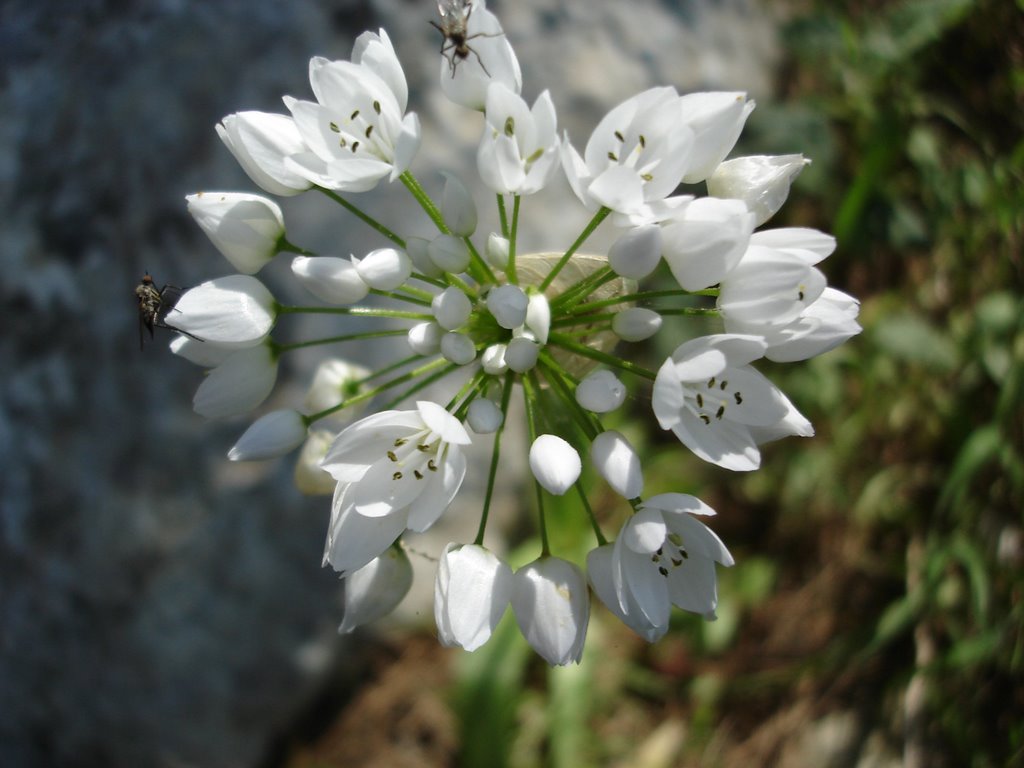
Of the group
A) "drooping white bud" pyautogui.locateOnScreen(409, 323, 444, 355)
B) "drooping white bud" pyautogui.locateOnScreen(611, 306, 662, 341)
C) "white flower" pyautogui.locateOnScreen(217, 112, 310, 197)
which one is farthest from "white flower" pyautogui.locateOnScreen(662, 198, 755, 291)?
"white flower" pyautogui.locateOnScreen(217, 112, 310, 197)

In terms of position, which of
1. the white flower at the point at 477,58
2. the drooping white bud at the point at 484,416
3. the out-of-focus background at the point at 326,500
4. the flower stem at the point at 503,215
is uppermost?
the white flower at the point at 477,58

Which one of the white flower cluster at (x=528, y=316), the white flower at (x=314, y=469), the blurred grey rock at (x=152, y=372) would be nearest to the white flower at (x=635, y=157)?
the white flower cluster at (x=528, y=316)

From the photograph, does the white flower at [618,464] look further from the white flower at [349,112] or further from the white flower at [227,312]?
the white flower at [227,312]

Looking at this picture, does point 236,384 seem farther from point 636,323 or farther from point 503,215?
point 636,323

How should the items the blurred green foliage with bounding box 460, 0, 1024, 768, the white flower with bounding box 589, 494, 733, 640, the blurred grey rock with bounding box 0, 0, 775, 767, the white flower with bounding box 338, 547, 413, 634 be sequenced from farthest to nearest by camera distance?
the blurred grey rock with bounding box 0, 0, 775, 767 → the blurred green foliage with bounding box 460, 0, 1024, 768 → the white flower with bounding box 338, 547, 413, 634 → the white flower with bounding box 589, 494, 733, 640

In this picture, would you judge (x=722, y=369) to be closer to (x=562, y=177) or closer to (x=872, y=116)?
(x=562, y=177)

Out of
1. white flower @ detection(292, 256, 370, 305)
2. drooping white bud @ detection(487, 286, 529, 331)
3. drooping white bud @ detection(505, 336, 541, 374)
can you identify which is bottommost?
drooping white bud @ detection(505, 336, 541, 374)

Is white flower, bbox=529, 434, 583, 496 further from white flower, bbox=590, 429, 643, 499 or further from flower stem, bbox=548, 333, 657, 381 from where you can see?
flower stem, bbox=548, 333, 657, 381
